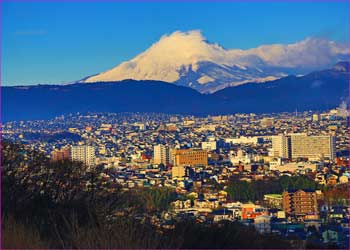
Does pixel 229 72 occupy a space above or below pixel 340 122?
above

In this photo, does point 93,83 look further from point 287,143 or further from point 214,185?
point 214,185

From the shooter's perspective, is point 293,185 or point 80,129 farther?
point 80,129

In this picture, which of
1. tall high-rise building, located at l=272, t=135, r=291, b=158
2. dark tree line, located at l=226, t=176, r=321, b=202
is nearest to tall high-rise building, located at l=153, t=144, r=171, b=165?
tall high-rise building, located at l=272, t=135, r=291, b=158

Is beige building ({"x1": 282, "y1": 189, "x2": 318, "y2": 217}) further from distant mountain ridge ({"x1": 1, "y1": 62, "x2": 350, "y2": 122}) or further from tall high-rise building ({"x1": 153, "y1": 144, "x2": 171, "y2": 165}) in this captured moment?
distant mountain ridge ({"x1": 1, "y1": 62, "x2": 350, "y2": 122})

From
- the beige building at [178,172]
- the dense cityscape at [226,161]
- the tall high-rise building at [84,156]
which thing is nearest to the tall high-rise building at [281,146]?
the dense cityscape at [226,161]

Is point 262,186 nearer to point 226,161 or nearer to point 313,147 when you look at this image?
point 226,161

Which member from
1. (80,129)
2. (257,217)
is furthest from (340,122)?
(257,217)

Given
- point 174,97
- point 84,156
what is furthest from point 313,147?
point 174,97
